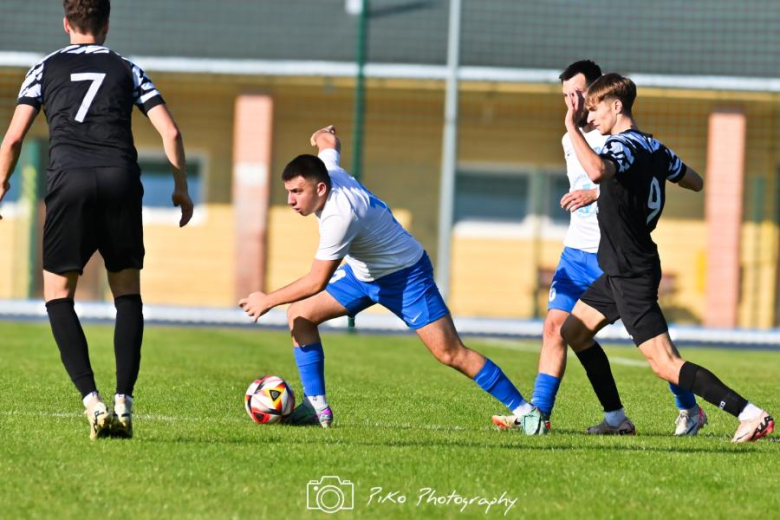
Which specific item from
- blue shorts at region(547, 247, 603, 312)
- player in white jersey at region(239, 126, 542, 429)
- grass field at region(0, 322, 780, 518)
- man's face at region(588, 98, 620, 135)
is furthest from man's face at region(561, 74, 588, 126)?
grass field at region(0, 322, 780, 518)

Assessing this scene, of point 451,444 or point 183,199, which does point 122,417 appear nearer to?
point 183,199

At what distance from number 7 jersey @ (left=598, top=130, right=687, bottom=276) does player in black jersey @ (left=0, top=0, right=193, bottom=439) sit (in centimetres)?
216

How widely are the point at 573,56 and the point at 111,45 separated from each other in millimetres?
7580

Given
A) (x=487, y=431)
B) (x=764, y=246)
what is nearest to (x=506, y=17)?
(x=764, y=246)

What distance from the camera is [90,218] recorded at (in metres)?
5.93

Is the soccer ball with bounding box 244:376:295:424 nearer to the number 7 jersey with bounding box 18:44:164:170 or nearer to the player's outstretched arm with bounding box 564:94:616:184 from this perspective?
the number 7 jersey with bounding box 18:44:164:170

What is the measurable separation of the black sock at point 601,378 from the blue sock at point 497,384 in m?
0.57

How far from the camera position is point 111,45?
2081cm

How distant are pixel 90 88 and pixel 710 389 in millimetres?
3374

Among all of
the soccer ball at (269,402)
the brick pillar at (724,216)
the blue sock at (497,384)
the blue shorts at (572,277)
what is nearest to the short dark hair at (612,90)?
the blue shorts at (572,277)

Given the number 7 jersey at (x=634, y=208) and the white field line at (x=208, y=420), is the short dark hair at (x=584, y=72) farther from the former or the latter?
the white field line at (x=208, y=420)

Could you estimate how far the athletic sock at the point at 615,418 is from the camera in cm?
716

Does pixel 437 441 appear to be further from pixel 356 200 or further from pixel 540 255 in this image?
pixel 540 255

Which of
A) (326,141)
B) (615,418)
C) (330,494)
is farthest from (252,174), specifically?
(330,494)
